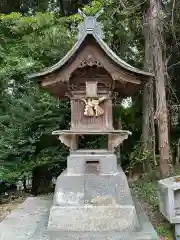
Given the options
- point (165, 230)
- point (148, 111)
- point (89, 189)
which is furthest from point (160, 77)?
point (165, 230)

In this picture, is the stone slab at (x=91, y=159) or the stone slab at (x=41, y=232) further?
the stone slab at (x=91, y=159)

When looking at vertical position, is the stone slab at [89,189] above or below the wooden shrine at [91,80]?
below

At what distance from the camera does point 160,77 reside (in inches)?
279

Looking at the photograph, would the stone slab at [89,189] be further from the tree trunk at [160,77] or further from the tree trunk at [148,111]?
the tree trunk at [148,111]

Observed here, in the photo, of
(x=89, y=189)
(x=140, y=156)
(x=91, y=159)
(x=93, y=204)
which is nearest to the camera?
(x=93, y=204)

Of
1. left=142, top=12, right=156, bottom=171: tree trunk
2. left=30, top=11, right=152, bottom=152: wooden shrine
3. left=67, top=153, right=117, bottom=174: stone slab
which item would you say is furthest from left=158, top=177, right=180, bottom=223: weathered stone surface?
left=142, top=12, right=156, bottom=171: tree trunk

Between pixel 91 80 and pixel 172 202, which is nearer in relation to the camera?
pixel 172 202

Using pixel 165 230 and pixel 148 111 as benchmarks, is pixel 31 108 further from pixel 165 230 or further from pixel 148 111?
pixel 165 230

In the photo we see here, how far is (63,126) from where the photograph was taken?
909 cm

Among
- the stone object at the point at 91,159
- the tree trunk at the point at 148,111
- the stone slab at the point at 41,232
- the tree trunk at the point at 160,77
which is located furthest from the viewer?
the tree trunk at the point at 148,111

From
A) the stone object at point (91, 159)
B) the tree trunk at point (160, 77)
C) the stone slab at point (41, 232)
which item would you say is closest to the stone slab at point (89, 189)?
the stone object at point (91, 159)

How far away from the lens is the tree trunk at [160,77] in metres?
6.88

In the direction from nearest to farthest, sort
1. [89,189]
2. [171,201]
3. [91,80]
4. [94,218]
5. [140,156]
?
[171,201]
[94,218]
[89,189]
[91,80]
[140,156]

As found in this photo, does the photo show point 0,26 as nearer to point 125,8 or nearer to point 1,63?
point 1,63
